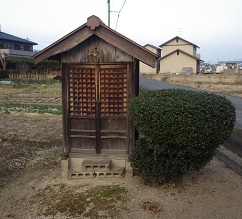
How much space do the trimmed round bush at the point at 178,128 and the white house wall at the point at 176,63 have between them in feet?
165

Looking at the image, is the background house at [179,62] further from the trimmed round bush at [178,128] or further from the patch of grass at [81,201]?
the patch of grass at [81,201]

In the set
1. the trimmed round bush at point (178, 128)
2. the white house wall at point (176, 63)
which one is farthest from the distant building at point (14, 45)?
the trimmed round bush at point (178, 128)

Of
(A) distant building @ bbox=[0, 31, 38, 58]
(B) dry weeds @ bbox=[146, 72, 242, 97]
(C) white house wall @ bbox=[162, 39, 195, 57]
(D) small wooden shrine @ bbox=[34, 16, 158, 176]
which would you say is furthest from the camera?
(C) white house wall @ bbox=[162, 39, 195, 57]

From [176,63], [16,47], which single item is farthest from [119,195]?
[16,47]

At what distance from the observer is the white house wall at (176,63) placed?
2083 inches

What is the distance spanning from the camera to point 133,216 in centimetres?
442

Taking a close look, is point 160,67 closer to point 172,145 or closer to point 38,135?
point 38,135

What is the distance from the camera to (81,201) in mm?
4914

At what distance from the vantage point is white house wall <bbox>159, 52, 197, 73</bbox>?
52906mm

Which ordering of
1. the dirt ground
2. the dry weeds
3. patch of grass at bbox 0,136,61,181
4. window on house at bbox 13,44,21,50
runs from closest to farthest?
the dirt ground, patch of grass at bbox 0,136,61,181, the dry weeds, window on house at bbox 13,44,21,50

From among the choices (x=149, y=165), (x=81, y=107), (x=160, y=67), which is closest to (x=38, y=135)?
(x=81, y=107)

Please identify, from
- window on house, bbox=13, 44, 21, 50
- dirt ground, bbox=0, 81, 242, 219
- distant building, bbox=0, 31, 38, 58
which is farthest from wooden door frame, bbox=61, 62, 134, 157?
window on house, bbox=13, 44, 21, 50

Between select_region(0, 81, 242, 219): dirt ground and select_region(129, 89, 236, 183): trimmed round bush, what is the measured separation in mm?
454

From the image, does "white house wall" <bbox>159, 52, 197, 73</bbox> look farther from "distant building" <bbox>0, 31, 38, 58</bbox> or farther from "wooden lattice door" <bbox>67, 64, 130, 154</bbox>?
"wooden lattice door" <bbox>67, 64, 130, 154</bbox>
